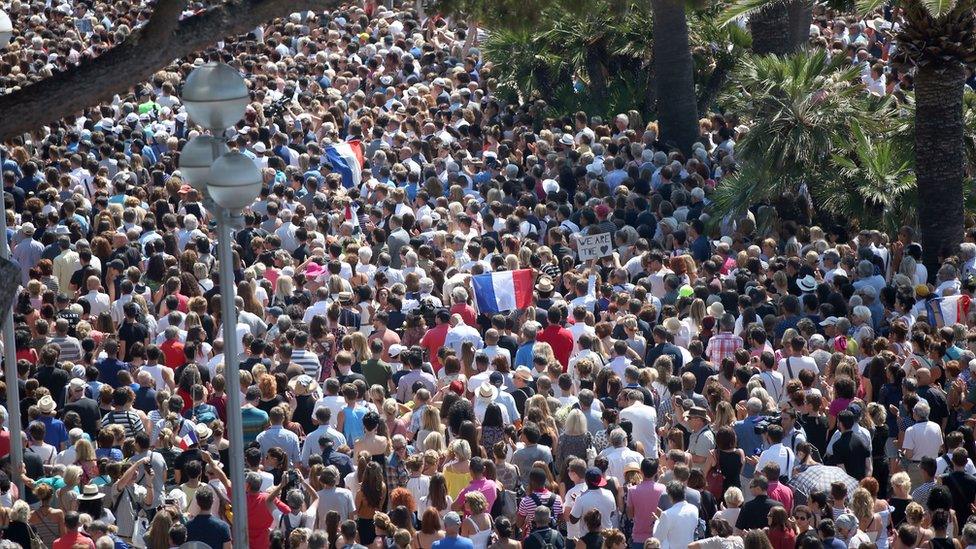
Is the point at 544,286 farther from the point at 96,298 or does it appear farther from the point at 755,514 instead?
the point at 755,514

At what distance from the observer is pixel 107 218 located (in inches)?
723

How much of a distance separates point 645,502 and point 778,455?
1.11 m

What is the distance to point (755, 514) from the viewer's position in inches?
436

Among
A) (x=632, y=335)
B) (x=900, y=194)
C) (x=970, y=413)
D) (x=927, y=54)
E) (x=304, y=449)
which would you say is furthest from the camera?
(x=900, y=194)

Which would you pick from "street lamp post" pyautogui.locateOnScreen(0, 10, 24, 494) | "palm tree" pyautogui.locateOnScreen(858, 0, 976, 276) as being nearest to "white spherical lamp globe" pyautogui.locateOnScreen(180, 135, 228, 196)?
"street lamp post" pyautogui.locateOnScreen(0, 10, 24, 494)

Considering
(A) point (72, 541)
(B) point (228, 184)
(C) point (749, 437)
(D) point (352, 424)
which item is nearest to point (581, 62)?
(D) point (352, 424)

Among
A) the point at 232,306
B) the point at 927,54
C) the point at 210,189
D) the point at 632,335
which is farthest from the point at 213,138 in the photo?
the point at 927,54

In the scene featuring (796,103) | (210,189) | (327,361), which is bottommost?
(327,361)

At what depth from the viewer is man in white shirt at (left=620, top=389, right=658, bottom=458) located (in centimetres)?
1273

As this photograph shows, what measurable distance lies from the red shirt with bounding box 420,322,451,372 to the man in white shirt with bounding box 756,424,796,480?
4088 millimetres

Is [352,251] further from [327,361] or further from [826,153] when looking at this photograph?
[826,153]

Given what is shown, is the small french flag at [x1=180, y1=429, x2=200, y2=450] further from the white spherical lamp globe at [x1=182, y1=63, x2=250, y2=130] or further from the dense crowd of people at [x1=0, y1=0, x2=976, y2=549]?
the white spherical lamp globe at [x1=182, y1=63, x2=250, y2=130]

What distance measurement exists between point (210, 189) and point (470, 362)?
5356 mm

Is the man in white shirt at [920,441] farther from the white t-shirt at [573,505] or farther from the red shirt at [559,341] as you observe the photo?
the red shirt at [559,341]
